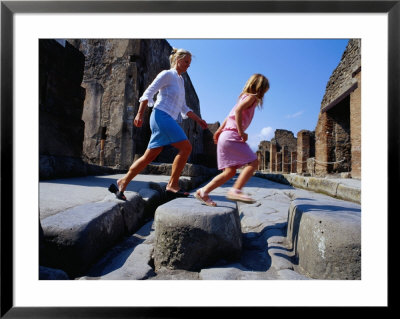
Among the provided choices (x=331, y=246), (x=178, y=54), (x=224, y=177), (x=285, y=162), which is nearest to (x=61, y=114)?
(x=178, y=54)

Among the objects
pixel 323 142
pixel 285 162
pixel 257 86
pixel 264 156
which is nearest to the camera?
pixel 257 86

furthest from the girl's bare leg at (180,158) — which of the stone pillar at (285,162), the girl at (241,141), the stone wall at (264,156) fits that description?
the stone wall at (264,156)

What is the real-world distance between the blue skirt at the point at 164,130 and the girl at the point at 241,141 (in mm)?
273

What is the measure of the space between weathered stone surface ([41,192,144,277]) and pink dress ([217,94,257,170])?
763 millimetres

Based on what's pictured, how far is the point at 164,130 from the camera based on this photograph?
145 cm

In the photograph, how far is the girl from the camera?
133cm

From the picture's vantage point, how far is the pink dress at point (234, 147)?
1348mm

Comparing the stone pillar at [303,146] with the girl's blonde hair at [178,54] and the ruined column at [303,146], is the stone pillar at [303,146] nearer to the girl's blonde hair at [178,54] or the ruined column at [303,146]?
the ruined column at [303,146]

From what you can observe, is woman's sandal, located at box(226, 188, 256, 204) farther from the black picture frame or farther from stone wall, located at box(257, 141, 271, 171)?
stone wall, located at box(257, 141, 271, 171)

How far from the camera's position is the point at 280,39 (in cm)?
134

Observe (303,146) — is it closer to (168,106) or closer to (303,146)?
(303,146)

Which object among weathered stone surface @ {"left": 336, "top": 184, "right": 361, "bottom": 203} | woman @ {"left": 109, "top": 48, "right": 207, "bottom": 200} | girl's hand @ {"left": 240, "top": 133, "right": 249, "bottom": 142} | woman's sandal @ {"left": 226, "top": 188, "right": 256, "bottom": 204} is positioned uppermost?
woman @ {"left": 109, "top": 48, "right": 207, "bottom": 200}

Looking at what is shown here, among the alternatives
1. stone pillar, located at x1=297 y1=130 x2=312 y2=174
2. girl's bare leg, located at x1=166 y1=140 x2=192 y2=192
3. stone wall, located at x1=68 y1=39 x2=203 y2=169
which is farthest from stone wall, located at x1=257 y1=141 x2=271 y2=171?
girl's bare leg, located at x1=166 y1=140 x2=192 y2=192

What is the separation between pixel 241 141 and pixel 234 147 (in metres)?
0.05
